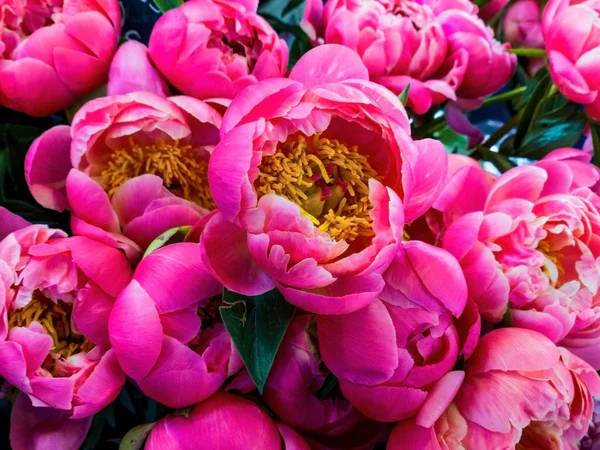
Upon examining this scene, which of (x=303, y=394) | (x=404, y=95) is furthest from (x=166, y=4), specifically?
(x=303, y=394)

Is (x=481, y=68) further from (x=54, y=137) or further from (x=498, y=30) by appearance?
(x=54, y=137)

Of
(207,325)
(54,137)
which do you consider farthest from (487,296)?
(54,137)

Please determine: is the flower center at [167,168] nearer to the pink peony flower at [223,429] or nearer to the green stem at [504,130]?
the pink peony flower at [223,429]

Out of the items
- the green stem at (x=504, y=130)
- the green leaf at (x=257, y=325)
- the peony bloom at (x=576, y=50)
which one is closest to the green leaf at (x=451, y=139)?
the green stem at (x=504, y=130)

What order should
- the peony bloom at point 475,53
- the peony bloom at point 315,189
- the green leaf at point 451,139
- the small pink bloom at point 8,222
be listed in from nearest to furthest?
the peony bloom at point 315,189 → the small pink bloom at point 8,222 → the peony bloom at point 475,53 → the green leaf at point 451,139

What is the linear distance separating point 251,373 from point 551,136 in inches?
15.1

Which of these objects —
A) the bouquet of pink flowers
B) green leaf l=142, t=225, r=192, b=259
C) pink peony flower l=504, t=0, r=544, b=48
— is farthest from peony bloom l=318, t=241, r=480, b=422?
pink peony flower l=504, t=0, r=544, b=48

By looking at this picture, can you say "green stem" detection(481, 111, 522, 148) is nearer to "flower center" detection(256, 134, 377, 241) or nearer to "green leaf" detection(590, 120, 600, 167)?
"green leaf" detection(590, 120, 600, 167)

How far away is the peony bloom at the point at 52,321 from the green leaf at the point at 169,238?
0.07ft

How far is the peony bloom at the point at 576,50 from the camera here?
1.65ft

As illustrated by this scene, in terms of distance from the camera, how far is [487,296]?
0.41 metres

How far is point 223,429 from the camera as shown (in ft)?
1.24

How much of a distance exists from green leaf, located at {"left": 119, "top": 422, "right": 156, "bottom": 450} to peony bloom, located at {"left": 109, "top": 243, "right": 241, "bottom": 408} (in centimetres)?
4

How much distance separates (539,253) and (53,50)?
355 millimetres
